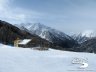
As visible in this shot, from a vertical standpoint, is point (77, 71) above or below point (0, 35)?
below

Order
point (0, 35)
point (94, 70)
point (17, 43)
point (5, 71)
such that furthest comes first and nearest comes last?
point (0, 35) < point (17, 43) < point (94, 70) < point (5, 71)

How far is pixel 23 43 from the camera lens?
8469 cm

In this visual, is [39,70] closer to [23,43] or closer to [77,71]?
[77,71]

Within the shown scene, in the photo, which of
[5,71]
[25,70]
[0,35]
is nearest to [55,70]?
[25,70]

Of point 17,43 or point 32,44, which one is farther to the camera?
point 17,43

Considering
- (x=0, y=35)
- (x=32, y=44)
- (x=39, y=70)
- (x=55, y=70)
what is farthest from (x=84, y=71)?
(x=0, y=35)

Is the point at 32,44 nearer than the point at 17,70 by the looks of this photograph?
No

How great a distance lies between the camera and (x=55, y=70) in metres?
21.7

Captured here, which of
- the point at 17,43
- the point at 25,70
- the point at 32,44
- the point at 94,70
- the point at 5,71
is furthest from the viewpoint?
the point at 17,43

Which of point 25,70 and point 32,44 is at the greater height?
point 32,44

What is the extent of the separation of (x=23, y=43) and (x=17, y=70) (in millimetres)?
64833

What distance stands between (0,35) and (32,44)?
62.8 m

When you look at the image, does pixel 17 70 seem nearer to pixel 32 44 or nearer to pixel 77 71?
pixel 77 71

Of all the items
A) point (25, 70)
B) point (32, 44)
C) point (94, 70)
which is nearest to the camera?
point (25, 70)
